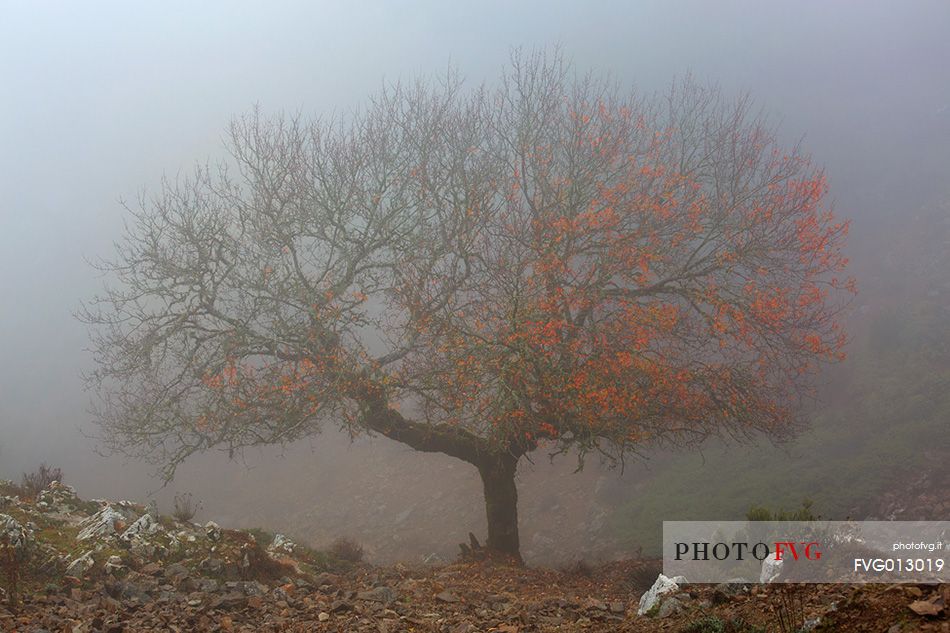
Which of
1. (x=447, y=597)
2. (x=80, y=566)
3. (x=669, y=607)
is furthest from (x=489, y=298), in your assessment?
(x=80, y=566)

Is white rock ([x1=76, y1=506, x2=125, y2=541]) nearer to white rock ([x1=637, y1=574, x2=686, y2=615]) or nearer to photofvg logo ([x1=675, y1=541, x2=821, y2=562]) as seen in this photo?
white rock ([x1=637, y1=574, x2=686, y2=615])

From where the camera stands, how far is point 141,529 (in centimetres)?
1084

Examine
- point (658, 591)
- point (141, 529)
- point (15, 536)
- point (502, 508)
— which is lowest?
point (502, 508)

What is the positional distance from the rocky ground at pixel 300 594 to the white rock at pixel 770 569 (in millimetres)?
568

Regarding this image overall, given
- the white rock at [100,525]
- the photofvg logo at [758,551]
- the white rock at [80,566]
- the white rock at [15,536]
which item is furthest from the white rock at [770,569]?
the white rock at [100,525]

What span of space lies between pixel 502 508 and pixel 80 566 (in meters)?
9.12

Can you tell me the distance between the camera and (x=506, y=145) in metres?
16.2

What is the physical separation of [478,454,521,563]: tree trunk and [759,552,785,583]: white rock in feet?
25.3

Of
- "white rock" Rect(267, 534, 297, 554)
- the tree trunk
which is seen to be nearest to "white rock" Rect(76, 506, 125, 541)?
"white rock" Rect(267, 534, 297, 554)

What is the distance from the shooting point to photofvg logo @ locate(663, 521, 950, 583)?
7.93m

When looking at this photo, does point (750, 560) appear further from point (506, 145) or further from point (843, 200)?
point (843, 200)

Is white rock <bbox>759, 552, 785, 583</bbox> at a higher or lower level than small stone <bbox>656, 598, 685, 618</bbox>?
higher

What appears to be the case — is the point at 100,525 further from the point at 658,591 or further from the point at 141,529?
the point at 658,591

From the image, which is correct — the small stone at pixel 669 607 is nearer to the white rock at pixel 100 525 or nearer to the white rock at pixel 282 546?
the white rock at pixel 282 546
